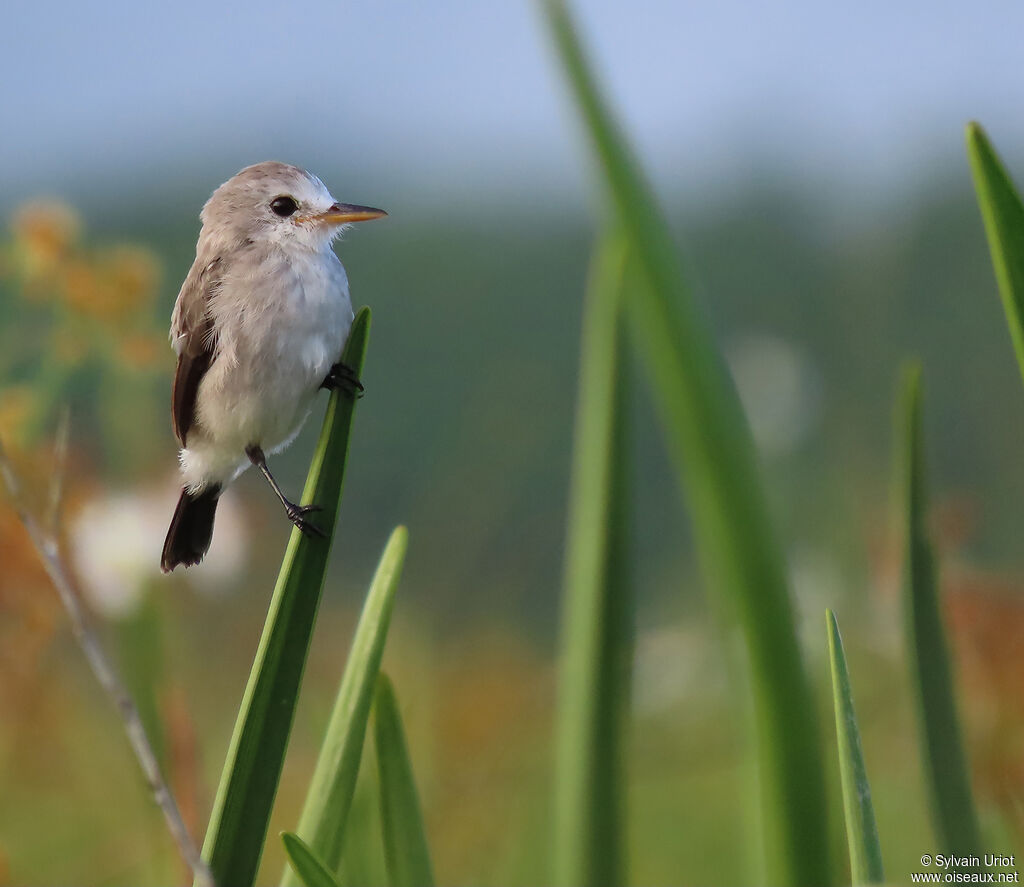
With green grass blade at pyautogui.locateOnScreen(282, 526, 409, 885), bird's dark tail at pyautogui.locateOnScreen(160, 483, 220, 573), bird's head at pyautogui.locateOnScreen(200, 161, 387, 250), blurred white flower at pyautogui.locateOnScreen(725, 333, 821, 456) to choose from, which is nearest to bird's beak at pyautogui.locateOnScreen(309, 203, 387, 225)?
bird's head at pyautogui.locateOnScreen(200, 161, 387, 250)

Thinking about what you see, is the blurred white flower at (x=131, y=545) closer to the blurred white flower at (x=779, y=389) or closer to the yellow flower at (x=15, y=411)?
the yellow flower at (x=15, y=411)

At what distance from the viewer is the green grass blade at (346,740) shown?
0.63 metres

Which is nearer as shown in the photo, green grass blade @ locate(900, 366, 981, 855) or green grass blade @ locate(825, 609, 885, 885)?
green grass blade @ locate(825, 609, 885, 885)

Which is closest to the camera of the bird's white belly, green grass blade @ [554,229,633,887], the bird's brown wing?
green grass blade @ [554,229,633,887]

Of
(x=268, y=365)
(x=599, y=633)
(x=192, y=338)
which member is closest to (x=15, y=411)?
(x=192, y=338)

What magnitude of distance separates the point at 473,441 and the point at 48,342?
0.80 meters

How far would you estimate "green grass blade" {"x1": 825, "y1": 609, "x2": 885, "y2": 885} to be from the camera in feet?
1.92

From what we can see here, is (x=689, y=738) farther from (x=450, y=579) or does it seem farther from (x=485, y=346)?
(x=485, y=346)

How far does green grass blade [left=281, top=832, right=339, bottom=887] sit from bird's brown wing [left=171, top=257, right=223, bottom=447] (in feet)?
1.86

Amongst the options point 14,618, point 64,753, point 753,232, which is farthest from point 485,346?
point 14,618

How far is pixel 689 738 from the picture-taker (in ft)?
8.16

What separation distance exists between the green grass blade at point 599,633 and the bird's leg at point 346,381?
0.16m

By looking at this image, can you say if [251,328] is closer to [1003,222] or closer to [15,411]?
A: [15,411]

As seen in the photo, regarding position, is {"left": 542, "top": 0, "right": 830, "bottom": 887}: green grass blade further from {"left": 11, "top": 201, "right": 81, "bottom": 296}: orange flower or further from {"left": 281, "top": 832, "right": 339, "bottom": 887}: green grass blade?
{"left": 11, "top": 201, "right": 81, "bottom": 296}: orange flower
